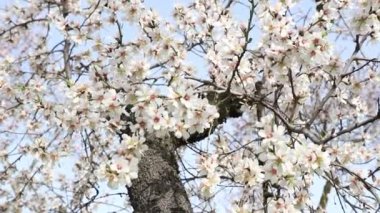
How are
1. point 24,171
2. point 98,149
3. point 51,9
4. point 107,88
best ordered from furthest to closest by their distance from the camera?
point 24,171 < point 98,149 < point 51,9 < point 107,88

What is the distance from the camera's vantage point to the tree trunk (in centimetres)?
369

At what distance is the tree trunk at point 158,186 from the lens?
369 centimetres

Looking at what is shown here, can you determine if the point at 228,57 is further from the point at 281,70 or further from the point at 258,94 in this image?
the point at 258,94

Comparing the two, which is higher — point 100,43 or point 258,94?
point 100,43

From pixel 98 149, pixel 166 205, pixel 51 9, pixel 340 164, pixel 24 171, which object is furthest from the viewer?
pixel 24 171

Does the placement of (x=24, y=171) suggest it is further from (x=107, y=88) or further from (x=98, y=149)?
(x=107, y=88)

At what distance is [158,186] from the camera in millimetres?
3738

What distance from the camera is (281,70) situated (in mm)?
2926

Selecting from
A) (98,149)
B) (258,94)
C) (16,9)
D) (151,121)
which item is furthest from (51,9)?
(151,121)

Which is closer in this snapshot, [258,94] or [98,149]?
[258,94]

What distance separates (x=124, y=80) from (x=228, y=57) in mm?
581

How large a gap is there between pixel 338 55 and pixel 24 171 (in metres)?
4.48

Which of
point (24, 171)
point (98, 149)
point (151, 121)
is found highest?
point (24, 171)

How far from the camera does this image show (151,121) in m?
2.71
